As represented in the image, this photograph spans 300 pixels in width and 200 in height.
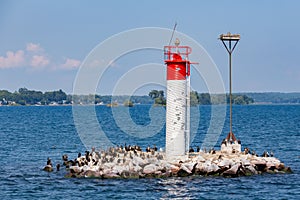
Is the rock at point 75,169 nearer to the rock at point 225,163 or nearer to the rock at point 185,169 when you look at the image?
the rock at point 185,169

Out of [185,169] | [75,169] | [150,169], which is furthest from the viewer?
[75,169]

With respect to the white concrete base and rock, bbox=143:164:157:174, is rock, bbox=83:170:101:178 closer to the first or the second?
rock, bbox=143:164:157:174

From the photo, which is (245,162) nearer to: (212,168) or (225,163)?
(225,163)

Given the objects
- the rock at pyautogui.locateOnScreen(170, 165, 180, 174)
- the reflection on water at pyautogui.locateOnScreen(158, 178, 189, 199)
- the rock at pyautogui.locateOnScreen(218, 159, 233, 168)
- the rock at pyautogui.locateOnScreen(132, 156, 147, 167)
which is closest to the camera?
the reflection on water at pyautogui.locateOnScreen(158, 178, 189, 199)

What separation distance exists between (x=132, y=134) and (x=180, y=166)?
2129 inches

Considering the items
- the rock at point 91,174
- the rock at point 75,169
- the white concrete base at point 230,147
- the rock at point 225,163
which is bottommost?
A: the rock at point 91,174

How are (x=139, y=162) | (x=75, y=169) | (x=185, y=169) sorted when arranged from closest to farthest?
1. (x=185, y=169)
2. (x=139, y=162)
3. (x=75, y=169)

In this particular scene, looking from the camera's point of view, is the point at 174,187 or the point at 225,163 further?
the point at 225,163

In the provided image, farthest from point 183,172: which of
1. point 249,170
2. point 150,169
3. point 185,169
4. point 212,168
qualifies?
point 249,170

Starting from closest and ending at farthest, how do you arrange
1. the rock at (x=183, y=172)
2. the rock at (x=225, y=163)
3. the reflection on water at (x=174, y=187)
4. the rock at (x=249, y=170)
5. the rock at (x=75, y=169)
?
1. the reflection on water at (x=174, y=187)
2. the rock at (x=183, y=172)
3. the rock at (x=225, y=163)
4. the rock at (x=249, y=170)
5. the rock at (x=75, y=169)

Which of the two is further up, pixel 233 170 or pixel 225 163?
pixel 225 163

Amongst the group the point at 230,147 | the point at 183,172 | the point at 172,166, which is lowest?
the point at 183,172

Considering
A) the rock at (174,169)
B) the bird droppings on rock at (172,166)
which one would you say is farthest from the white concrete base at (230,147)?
the rock at (174,169)

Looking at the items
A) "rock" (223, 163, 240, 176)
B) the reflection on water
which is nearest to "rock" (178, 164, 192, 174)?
the reflection on water
